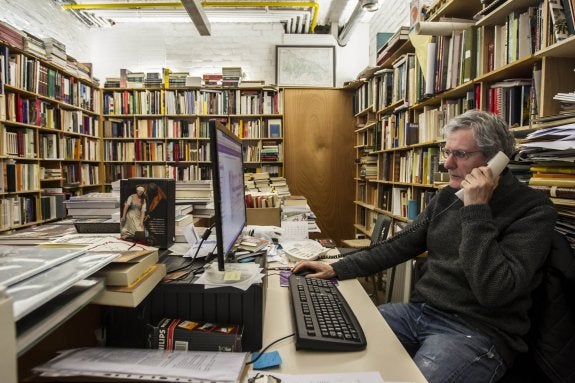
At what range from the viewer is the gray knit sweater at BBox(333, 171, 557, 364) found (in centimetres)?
105

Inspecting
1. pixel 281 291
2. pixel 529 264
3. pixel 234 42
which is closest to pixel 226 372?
pixel 281 291

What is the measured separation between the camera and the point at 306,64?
5516mm

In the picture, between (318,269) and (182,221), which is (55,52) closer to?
(182,221)

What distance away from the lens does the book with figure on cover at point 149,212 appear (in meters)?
1.12

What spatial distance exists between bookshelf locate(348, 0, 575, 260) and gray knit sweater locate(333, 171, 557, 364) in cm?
42

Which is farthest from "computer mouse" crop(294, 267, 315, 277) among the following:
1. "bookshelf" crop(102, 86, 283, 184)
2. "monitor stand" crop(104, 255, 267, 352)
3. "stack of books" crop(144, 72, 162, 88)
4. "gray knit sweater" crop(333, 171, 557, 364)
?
"stack of books" crop(144, 72, 162, 88)

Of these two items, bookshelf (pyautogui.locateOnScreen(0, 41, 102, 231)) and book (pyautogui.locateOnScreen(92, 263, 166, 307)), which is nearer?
book (pyautogui.locateOnScreen(92, 263, 166, 307))

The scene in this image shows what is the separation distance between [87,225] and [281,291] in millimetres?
771

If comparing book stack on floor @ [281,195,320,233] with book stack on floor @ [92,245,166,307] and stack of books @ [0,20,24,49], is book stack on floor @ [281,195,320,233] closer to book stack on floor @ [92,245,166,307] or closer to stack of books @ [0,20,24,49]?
book stack on floor @ [92,245,166,307]

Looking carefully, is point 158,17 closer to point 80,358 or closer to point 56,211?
point 56,211

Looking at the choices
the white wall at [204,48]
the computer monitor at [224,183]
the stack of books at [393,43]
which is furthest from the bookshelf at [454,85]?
the white wall at [204,48]

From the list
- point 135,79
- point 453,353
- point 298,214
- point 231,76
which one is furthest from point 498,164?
point 135,79

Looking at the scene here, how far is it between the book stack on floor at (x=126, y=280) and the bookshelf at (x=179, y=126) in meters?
4.34

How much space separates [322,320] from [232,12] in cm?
514
